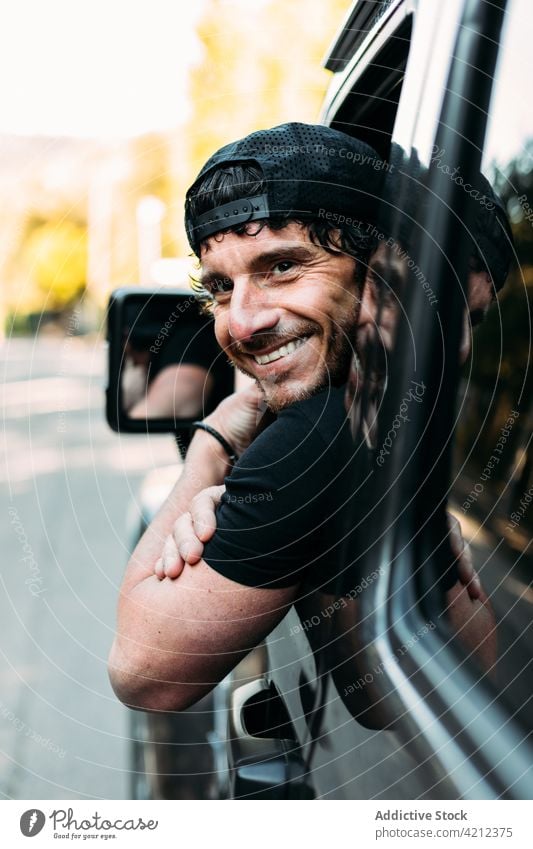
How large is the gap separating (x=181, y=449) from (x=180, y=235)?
89 cm

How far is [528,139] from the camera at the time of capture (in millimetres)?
1070

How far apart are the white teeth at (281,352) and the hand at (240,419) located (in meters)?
0.27

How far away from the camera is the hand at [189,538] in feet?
4.44

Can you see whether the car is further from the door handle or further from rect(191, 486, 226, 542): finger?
rect(191, 486, 226, 542): finger

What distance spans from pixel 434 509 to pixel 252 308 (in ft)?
1.35

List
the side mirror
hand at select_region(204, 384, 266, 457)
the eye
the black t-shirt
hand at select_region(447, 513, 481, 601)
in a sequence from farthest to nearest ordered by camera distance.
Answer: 1. the side mirror
2. hand at select_region(204, 384, 266, 457)
3. the eye
4. the black t-shirt
5. hand at select_region(447, 513, 481, 601)

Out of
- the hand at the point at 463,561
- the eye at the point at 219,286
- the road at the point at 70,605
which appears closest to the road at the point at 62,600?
the road at the point at 70,605

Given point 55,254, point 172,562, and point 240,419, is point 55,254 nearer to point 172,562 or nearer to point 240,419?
point 240,419

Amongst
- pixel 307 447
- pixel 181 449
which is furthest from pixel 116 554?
pixel 307 447

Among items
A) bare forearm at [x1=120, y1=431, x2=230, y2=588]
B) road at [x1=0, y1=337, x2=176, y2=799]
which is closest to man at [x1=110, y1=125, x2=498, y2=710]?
bare forearm at [x1=120, y1=431, x2=230, y2=588]

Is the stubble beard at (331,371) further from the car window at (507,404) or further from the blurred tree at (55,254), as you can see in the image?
the blurred tree at (55,254)

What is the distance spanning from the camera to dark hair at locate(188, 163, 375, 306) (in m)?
1.33

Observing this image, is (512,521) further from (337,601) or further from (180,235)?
(180,235)

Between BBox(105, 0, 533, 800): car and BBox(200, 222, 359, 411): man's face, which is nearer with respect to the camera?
BBox(105, 0, 533, 800): car
